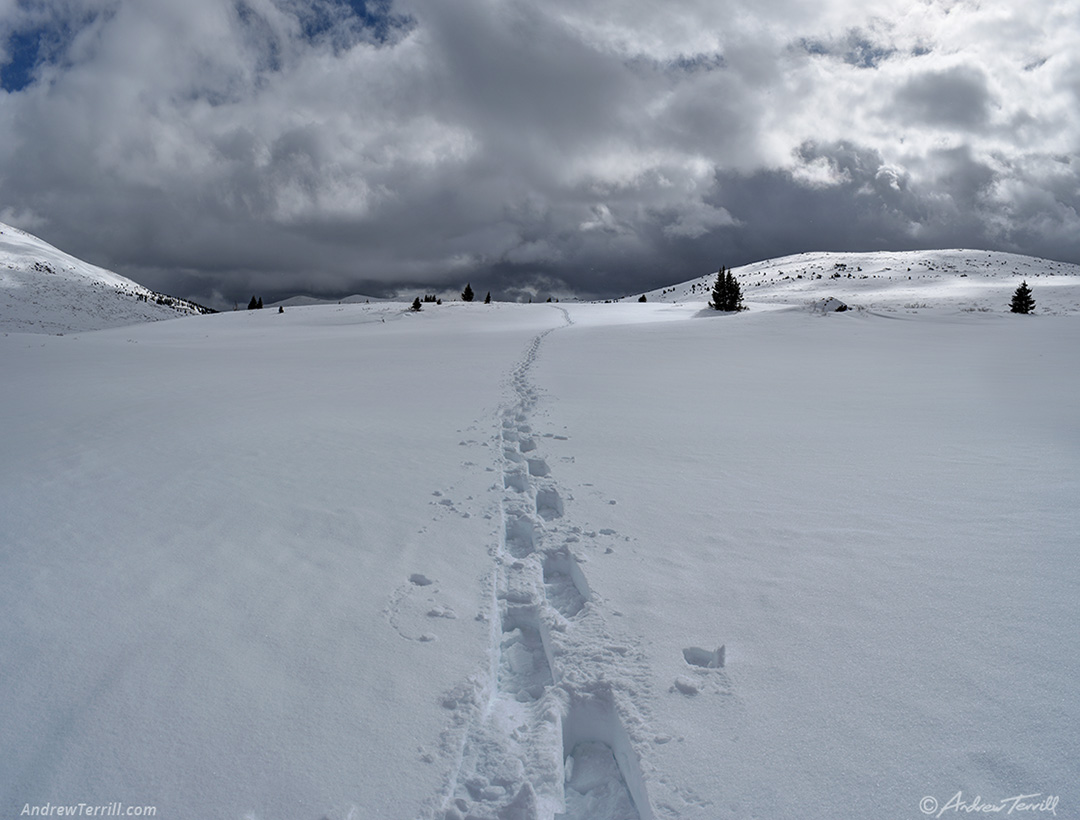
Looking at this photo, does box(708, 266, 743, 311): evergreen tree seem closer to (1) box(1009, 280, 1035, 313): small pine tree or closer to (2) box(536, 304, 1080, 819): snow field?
(1) box(1009, 280, 1035, 313): small pine tree

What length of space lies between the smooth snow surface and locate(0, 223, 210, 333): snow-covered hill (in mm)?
62699

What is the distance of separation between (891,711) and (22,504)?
8.00m

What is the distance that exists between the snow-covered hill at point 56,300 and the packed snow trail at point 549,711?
217 feet

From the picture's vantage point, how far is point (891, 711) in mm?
2961

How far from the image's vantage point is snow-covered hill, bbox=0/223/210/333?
58.2 metres

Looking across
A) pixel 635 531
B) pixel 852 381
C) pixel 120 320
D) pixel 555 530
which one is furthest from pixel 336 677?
pixel 120 320

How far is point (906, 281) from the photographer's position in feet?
232

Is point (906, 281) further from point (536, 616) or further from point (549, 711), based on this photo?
point (549, 711)

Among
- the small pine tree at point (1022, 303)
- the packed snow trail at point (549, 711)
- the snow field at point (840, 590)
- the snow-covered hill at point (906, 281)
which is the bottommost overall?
the packed snow trail at point (549, 711)

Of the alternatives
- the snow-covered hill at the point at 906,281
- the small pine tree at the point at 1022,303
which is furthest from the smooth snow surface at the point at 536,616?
the snow-covered hill at the point at 906,281

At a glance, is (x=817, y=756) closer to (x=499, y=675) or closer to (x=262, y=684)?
(x=499, y=675)

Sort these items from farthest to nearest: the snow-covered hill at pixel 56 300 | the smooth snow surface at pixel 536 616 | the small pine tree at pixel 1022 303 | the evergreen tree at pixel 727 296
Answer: the snow-covered hill at pixel 56 300 < the evergreen tree at pixel 727 296 < the small pine tree at pixel 1022 303 < the smooth snow surface at pixel 536 616

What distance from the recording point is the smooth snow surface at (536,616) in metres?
2.66

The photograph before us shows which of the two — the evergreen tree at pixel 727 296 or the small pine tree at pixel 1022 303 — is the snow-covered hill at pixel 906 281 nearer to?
the small pine tree at pixel 1022 303
